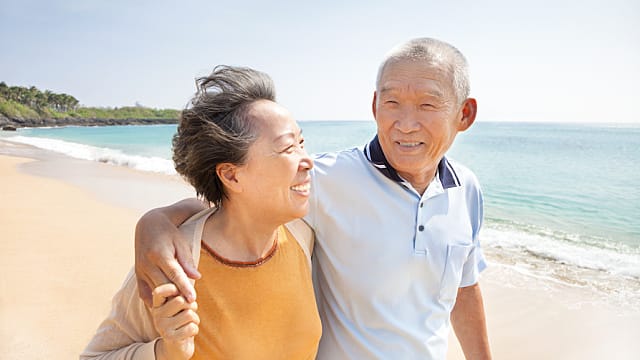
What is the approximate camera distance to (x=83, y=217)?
8.12 metres

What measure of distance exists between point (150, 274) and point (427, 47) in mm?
1276

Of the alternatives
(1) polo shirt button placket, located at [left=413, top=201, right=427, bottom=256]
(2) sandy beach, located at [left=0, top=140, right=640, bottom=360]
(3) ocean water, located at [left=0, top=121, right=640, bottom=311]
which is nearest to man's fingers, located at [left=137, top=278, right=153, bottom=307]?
(1) polo shirt button placket, located at [left=413, top=201, right=427, bottom=256]

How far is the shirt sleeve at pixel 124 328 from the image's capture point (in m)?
1.46

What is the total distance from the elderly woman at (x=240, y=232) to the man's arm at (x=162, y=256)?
53 millimetres

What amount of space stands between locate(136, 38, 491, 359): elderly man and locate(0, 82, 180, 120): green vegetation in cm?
5889

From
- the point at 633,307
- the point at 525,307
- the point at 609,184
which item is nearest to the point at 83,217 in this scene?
the point at 525,307

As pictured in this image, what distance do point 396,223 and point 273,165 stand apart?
0.58 meters

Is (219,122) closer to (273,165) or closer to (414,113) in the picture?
(273,165)

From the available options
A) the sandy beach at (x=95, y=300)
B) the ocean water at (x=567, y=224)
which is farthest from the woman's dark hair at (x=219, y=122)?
the ocean water at (x=567, y=224)

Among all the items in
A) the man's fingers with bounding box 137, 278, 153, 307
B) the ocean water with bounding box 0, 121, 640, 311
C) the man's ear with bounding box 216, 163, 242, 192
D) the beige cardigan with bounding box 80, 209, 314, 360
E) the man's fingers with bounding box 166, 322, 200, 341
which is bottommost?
the ocean water with bounding box 0, 121, 640, 311

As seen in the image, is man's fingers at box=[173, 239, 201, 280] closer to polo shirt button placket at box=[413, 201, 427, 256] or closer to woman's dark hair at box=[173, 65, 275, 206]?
woman's dark hair at box=[173, 65, 275, 206]

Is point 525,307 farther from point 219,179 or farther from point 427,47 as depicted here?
point 219,179

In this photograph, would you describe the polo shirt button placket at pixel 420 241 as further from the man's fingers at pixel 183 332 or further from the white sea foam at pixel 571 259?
the white sea foam at pixel 571 259

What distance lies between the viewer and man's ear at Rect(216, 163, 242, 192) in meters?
1.58
